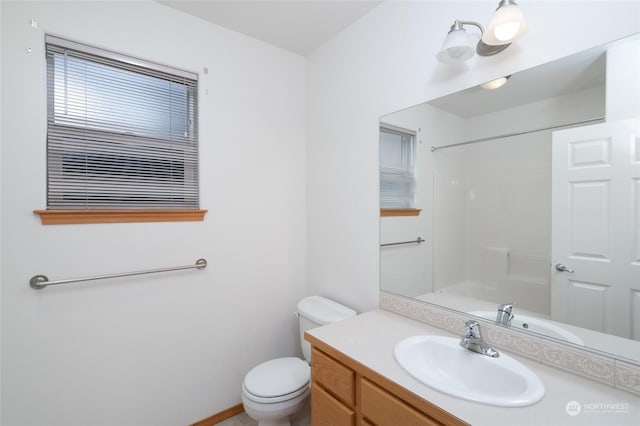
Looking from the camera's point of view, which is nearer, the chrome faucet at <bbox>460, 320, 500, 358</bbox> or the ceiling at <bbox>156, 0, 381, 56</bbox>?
the chrome faucet at <bbox>460, 320, 500, 358</bbox>

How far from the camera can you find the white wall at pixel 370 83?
105 cm

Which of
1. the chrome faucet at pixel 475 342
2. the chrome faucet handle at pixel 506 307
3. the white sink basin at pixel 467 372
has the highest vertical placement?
the chrome faucet handle at pixel 506 307

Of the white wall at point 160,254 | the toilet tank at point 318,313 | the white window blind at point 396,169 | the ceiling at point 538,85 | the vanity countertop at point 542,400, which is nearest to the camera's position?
the vanity countertop at point 542,400

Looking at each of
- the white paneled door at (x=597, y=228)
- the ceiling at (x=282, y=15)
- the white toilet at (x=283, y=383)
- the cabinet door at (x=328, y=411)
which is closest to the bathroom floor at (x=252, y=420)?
the white toilet at (x=283, y=383)

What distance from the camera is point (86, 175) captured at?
149 centimetres

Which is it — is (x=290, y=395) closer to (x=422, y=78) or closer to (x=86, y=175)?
(x=86, y=175)

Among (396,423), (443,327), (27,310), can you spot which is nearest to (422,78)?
(443,327)

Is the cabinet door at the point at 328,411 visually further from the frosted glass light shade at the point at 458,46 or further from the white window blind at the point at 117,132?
the frosted glass light shade at the point at 458,46

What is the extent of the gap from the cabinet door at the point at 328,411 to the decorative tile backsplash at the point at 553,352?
0.57 m

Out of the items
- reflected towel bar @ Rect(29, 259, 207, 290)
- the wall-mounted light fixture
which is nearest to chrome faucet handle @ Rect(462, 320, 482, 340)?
the wall-mounted light fixture

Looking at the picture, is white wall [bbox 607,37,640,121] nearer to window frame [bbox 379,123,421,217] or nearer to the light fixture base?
the light fixture base

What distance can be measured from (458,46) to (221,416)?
2.43m

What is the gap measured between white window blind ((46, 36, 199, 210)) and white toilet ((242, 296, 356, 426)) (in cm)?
104

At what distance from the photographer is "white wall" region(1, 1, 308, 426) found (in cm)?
134
